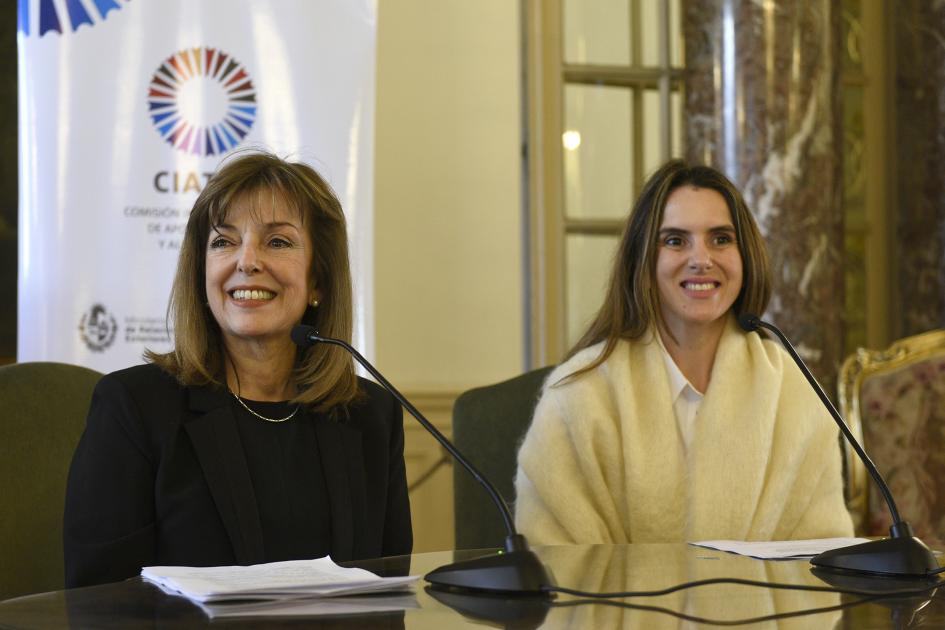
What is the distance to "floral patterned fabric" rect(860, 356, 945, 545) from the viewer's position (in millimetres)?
→ 3170

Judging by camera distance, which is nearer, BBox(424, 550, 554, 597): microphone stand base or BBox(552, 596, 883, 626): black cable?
BBox(552, 596, 883, 626): black cable

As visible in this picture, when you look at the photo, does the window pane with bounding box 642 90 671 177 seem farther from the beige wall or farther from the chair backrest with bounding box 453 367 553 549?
the chair backrest with bounding box 453 367 553 549

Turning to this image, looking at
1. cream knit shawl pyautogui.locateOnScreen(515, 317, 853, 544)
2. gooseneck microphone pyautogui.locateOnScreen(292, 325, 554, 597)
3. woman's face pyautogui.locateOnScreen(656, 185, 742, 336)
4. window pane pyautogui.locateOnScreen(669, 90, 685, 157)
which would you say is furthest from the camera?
window pane pyautogui.locateOnScreen(669, 90, 685, 157)

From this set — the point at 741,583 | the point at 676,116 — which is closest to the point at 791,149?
the point at 676,116

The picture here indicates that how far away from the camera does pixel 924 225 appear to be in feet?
15.9

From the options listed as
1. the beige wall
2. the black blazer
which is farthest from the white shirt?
the beige wall

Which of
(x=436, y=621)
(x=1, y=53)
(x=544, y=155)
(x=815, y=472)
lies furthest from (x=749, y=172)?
(x=436, y=621)

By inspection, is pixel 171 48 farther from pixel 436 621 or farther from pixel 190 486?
pixel 436 621

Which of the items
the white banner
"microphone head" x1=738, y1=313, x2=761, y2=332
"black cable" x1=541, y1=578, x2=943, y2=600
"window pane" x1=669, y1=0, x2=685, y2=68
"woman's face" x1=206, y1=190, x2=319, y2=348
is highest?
"window pane" x1=669, y1=0, x2=685, y2=68

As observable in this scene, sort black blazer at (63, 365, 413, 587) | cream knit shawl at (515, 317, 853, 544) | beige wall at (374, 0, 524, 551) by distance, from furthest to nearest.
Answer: beige wall at (374, 0, 524, 551)
cream knit shawl at (515, 317, 853, 544)
black blazer at (63, 365, 413, 587)

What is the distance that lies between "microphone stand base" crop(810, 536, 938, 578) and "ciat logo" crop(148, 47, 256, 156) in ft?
6.83

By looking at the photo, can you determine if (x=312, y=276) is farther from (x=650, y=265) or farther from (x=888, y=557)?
(x=888, y=557)

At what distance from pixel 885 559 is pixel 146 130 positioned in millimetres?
2227

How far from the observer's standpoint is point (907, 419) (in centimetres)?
320
